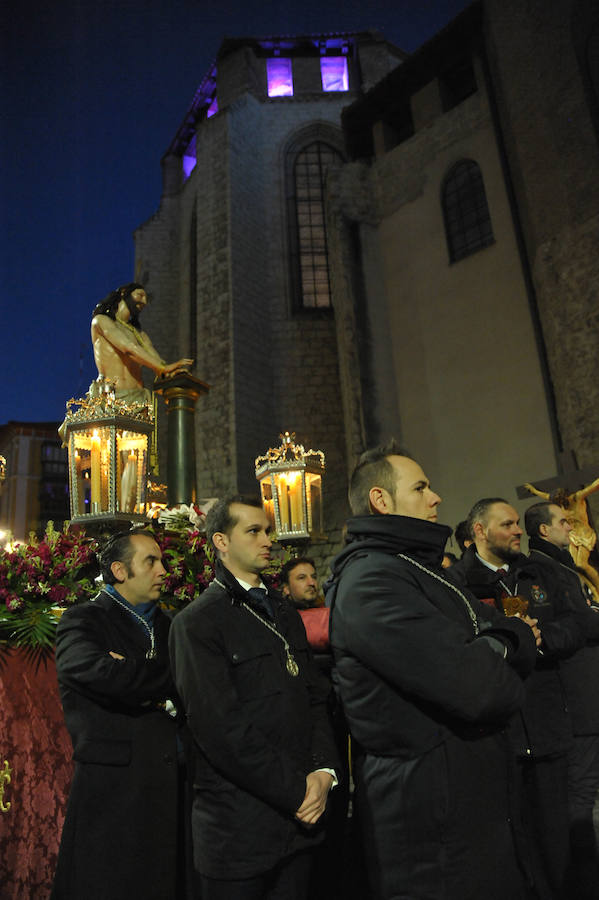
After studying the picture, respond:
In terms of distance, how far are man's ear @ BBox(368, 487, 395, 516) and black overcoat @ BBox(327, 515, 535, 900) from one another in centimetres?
24

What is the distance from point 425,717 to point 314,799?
0.53 meters

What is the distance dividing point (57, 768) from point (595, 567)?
6314 millimetres

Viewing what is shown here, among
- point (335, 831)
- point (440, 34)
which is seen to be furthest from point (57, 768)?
point (440, 34)

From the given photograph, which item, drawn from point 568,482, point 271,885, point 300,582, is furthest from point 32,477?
point 271,885

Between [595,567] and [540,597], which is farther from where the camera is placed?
[595,567]

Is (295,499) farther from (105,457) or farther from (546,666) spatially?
(546,666)

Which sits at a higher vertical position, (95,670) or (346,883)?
(95,670)

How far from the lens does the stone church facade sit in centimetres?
1134

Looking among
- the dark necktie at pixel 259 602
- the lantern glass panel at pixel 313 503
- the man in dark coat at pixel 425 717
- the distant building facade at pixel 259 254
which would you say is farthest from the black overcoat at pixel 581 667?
the distant building facade at pixel 259 254

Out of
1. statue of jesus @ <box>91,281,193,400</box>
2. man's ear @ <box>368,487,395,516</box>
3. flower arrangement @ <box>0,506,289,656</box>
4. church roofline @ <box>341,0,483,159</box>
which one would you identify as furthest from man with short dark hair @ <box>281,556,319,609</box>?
church roofline @ <box>341,0,483,159</box>

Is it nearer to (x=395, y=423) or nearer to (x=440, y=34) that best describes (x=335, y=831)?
(x=395, y=423)

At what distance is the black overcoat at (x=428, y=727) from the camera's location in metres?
1.58

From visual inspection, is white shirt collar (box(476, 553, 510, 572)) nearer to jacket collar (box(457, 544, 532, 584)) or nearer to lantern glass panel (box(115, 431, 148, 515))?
jacket collar (box(457, 544, 532, 584))

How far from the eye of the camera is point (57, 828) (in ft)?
9.23
